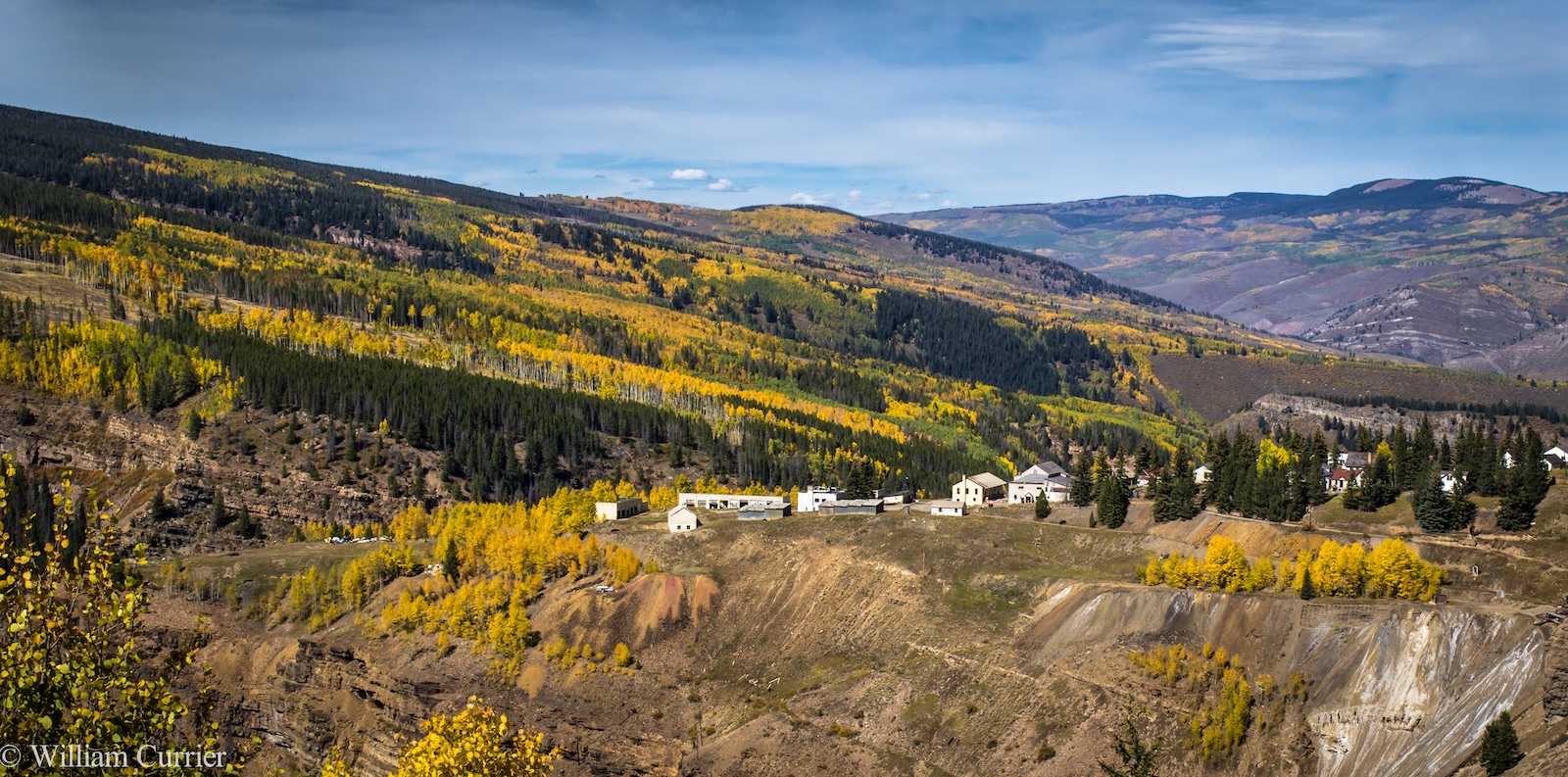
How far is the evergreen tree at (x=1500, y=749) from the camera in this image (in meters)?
72.6

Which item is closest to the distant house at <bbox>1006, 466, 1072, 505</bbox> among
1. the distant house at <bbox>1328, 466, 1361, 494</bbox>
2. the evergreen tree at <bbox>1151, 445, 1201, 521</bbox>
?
the evergreen tree at <bbox>1151, 445, 1201, 521</bbox>

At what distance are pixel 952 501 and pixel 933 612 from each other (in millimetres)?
35485

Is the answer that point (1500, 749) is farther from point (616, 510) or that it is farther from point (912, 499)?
point (912, 499)

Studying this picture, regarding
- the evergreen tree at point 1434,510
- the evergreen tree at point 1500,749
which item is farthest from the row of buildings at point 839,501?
the evergreen tree at point 1500,749

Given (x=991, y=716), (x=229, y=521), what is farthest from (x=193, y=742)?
(x=229, y=521)

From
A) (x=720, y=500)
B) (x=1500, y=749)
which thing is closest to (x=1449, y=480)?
(x=1500, y=749)

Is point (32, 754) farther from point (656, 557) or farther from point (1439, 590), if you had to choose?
point (656, 557)

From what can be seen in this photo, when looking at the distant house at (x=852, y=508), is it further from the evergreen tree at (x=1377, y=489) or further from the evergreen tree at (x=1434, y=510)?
the evergreen tree at (x=1434, y=510)

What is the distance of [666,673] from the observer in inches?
4513

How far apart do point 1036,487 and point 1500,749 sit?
303 ft

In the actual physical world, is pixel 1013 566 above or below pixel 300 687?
above

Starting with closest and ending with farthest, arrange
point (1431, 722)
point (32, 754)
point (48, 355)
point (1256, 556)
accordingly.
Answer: point (32, 754) → point (1431, 722) → point (1256, 556) → point (48, 355)

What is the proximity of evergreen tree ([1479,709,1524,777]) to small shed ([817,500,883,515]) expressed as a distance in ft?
254

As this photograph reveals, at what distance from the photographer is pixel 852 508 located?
14875 centimetres
